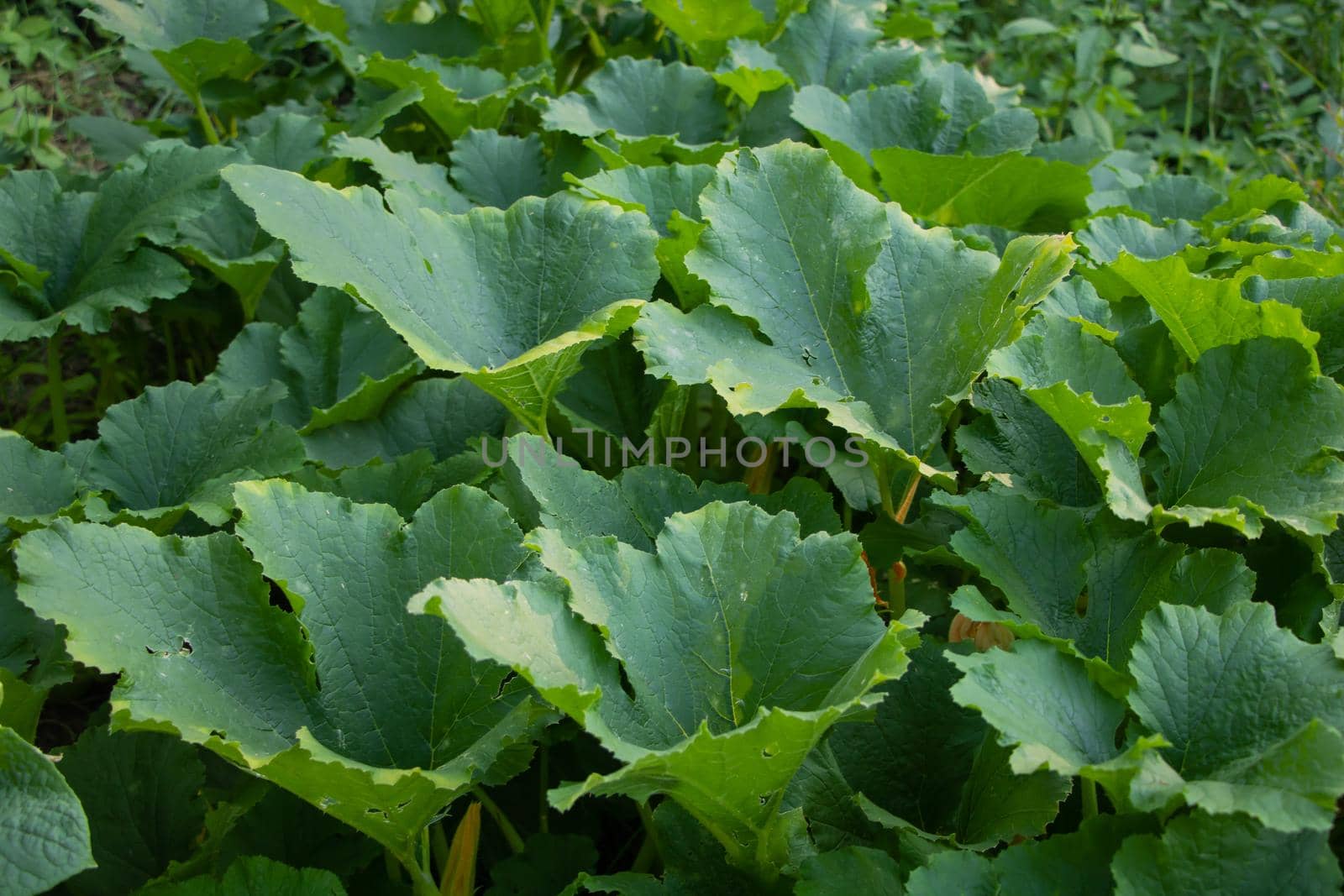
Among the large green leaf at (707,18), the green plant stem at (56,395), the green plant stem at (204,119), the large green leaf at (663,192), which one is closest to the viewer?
the large green leaf at (663,192)

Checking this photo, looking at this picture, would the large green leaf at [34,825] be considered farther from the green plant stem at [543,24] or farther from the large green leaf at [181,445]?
the green plant stem at [543,24]

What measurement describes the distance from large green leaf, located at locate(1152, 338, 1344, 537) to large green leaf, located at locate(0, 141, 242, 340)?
174 centimetres

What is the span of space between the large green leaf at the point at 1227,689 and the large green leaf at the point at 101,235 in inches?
71.1

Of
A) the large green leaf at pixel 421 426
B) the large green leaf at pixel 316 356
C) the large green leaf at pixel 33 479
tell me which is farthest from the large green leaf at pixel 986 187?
the large green leaf at pixel 33 479

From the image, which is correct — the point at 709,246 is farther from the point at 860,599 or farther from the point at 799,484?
the point at 860,599

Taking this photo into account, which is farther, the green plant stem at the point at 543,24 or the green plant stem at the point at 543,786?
the green plant stem at the point at 543,24

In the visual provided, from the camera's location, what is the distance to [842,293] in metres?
1.90

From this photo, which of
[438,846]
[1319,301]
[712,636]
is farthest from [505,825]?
[1319,301]

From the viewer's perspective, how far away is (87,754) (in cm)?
177

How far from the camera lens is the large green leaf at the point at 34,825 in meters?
1.32

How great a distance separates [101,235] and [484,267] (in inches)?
37.0

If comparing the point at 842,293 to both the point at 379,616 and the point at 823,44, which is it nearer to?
the point at 379,616

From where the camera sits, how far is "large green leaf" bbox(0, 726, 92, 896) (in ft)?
4.32

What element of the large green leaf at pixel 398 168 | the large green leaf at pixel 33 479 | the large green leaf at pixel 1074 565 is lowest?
the large green leaf at pixel 33 479
